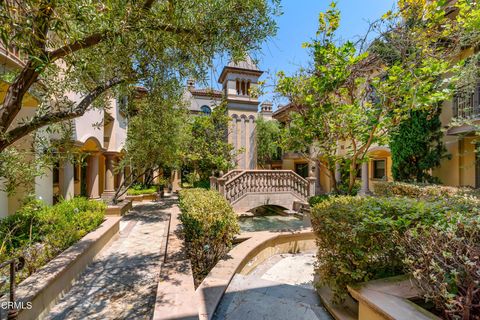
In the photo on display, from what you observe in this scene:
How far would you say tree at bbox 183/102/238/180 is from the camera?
1645 centimetres

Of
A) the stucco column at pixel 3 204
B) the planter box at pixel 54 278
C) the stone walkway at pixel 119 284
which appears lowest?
the stone walkway at pixel 119 284

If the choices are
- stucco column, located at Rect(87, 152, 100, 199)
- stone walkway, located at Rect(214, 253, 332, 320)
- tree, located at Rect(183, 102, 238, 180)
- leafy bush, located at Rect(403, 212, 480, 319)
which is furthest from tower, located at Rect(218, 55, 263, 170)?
leafy bush, located at Rect(403, 212, 480, 319)

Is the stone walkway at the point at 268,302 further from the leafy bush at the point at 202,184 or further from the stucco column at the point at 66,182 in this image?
the leafy bush at the point at 202,184

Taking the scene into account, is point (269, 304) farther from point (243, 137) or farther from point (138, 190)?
point (243, 137)

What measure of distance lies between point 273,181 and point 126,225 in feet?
24.6

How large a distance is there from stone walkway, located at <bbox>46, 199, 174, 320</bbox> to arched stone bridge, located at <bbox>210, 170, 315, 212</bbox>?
4896 mm

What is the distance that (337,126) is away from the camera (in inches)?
293

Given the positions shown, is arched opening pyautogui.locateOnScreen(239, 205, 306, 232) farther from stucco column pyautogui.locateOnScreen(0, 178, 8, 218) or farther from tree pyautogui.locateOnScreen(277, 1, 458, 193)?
stucco column pyautogui.locateOnScreen(0, 178, 8, 218)

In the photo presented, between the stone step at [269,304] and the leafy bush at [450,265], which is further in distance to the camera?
the stone step at [269,304]

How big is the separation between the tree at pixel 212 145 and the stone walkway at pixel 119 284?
9.31 metres

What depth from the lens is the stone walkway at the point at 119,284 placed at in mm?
3672

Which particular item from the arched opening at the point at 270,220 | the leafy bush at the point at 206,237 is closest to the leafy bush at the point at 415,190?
the arched opening at the point at 270,220

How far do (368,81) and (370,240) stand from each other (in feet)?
19.8

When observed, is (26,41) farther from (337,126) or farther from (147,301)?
(337,126)
